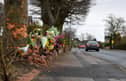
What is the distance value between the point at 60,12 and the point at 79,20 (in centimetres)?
835

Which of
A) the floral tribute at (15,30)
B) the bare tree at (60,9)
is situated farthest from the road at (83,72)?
the bare tree at (60,9)

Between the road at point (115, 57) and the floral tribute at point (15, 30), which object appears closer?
the floral tribute at point (15, 30)

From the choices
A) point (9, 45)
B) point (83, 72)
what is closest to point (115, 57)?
point (83, 72)

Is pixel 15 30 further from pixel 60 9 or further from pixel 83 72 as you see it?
pixel 60 9

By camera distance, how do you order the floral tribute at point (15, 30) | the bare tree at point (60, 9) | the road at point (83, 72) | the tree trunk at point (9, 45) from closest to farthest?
the tree trunk at point (9, 45)
the floral tribute at point (15, 30)
the road at point (83, 72)
the bare tree at point (60, 9)

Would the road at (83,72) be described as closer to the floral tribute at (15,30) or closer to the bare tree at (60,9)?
the floral tribute at (15,30)

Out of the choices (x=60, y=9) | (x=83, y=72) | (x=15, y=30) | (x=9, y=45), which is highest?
(x=60, y=9)

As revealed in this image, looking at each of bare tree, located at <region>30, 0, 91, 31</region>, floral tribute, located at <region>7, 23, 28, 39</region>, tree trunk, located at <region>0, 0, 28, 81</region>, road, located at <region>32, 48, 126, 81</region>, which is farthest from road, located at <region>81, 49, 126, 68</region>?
tree trunk, located at <region>0, 0, 28, 81</region>

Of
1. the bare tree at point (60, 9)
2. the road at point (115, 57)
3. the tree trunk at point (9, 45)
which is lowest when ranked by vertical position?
the road at point (115, 57)

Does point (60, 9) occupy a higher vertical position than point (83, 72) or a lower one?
higher

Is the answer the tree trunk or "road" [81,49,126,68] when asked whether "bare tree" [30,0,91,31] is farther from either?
the tree trunk

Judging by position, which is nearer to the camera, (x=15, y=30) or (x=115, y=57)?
(x=15, y=30)

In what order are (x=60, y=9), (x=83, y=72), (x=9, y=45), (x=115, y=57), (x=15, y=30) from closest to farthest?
(x=9, y=45), (x=15, y=30), (x=83, y=72), (x=115, y=57), (x=60, y=9)

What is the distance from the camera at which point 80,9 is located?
167 ft
